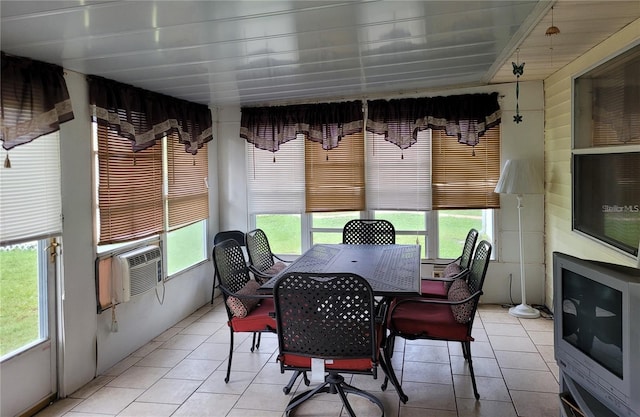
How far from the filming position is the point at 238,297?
2.88 m

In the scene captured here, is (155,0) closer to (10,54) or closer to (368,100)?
(10,54)

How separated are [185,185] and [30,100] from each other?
6.29 feet

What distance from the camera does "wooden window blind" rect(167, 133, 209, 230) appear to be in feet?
13.5

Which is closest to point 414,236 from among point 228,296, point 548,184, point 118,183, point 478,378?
point 548,184

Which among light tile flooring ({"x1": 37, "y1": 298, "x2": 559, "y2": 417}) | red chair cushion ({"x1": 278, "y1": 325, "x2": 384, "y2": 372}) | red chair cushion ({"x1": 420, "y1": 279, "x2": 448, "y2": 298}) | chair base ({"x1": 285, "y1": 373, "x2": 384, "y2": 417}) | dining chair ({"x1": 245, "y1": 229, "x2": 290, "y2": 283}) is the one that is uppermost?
dining chair ({"x1": 245, "y1": 229, "x2": 290, "y2": 283})

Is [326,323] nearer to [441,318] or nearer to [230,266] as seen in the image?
[441,318]

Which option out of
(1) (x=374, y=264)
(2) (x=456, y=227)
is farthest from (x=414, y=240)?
(1) (x=374, y=264)

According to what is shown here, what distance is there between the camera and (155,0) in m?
1.83

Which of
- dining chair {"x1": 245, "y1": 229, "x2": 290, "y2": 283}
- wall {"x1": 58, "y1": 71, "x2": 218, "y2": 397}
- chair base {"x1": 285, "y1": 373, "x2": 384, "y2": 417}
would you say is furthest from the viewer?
dining chair {"x1": 245, "y1": 229, "x2": 290, "y2": 283}

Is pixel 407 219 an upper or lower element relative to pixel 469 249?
upper

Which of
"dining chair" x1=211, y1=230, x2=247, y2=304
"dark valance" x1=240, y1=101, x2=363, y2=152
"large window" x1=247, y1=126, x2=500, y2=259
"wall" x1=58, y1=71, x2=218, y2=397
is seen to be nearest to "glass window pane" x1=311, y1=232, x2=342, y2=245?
"large window" x1=247, y1=126, x2=500, y2=259

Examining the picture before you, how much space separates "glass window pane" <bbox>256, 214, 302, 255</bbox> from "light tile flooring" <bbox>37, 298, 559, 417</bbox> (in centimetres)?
146

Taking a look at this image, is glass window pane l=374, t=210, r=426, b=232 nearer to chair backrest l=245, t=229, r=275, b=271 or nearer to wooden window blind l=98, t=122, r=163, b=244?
chair backrest l=245, t=229, r=275, b=271

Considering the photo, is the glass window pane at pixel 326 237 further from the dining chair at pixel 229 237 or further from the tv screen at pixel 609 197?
the tv screen at pixel 609 197
